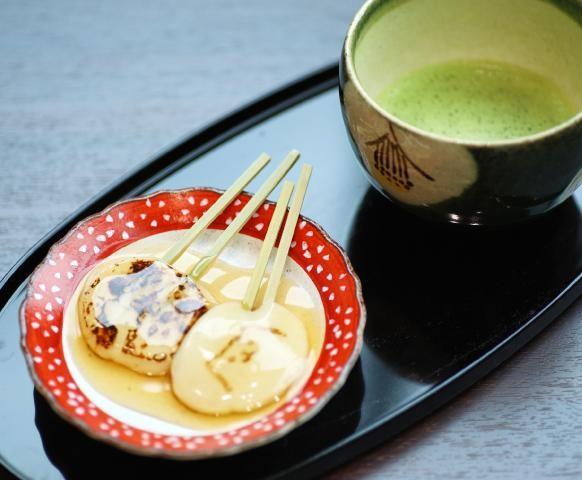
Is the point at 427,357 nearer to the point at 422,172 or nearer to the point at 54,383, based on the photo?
the point at 422,172

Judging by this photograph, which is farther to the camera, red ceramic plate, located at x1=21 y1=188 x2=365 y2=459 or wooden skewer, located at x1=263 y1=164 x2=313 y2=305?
wooden skewer, located at x1=263 y1=164 x2=313 y2=305

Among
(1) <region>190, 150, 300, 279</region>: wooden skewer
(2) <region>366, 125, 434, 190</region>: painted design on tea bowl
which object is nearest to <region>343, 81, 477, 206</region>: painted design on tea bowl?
(2) <region>366, 125, 434, 190</region>: painted design on tea bowl

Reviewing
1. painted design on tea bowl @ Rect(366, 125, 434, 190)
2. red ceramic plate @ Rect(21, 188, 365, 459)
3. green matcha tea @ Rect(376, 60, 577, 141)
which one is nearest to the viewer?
red ceramic plate @ Rect(21, 188, 365, 459)

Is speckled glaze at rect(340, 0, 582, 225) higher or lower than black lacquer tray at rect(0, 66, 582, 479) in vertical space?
higher

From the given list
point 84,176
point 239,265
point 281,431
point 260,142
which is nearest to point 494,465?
point 281,431

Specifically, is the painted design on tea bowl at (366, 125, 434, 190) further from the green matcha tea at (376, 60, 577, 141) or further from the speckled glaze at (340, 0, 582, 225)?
the green matcha tea at (376, 60, 577, 141)
